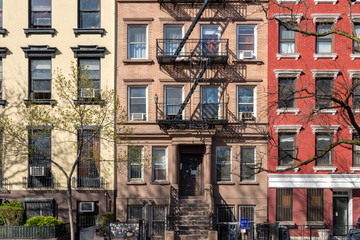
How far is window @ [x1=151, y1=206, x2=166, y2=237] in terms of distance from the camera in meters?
19.7

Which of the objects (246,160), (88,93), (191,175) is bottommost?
(191,175)

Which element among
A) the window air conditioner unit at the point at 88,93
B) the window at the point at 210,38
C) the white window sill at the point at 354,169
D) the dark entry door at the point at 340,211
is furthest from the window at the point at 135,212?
the white window sill at the point at 354,169

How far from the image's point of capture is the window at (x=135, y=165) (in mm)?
19469

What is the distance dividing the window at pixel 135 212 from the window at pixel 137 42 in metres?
7.84

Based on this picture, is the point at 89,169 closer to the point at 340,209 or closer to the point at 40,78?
the point at 40,78

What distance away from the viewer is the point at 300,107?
20219mm

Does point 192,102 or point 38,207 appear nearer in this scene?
point 38,207

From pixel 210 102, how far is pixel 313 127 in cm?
547

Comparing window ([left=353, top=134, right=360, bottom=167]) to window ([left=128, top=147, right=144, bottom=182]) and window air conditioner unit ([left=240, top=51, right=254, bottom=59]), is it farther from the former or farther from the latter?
window ([left=128, top=147, right=144, bottom=182])

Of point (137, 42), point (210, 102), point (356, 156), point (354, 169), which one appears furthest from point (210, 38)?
point (354, 169)

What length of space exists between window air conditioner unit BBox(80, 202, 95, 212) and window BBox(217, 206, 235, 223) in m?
6.42

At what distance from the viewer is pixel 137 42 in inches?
803

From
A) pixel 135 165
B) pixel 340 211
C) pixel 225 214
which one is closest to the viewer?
pixel 135 165

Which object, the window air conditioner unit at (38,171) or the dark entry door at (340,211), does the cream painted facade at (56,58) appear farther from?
the dark entry door at (340,211)
